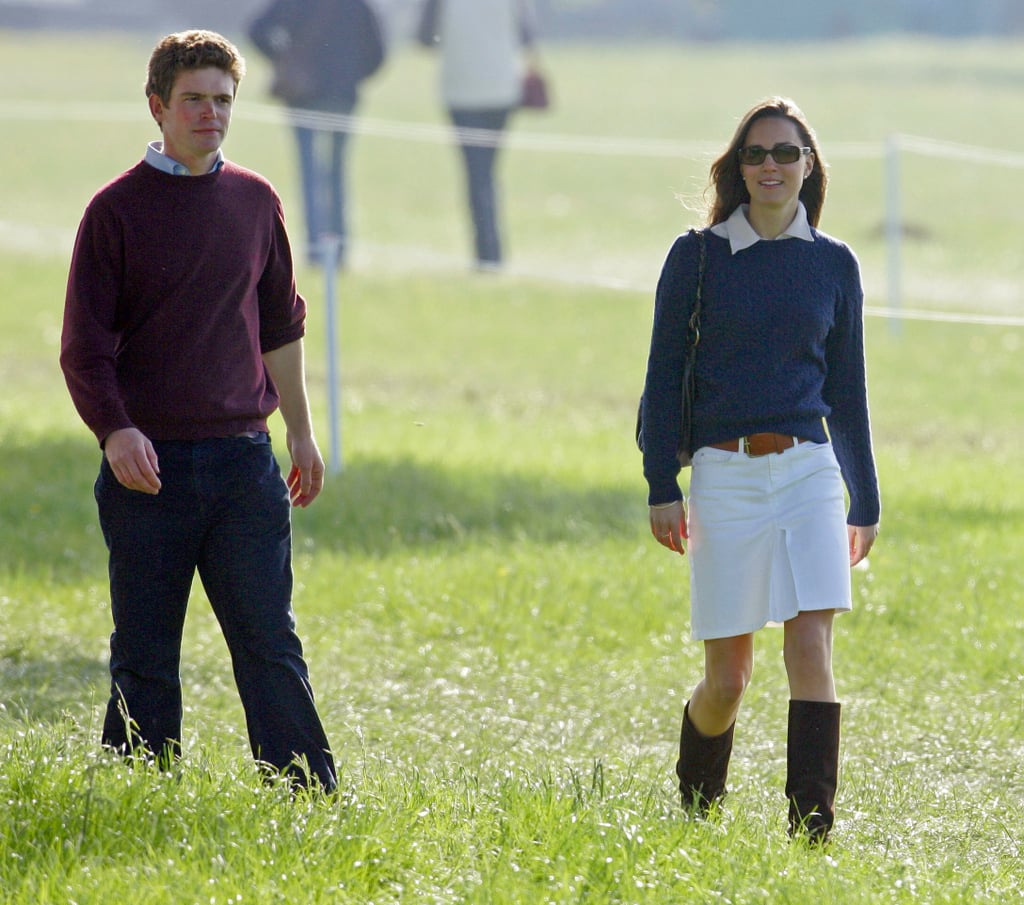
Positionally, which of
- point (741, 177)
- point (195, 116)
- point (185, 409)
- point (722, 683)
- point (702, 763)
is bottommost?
point (702, 763)

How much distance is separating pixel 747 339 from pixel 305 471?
111 centimetres

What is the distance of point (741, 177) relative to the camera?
4.25 metres

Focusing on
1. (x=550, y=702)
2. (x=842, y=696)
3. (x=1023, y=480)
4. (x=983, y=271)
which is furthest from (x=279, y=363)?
(x=983, y=271)

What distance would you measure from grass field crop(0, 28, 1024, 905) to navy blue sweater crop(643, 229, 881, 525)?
2.28 feet

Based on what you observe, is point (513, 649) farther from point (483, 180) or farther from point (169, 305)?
point (483, 180)

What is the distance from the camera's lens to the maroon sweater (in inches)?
155

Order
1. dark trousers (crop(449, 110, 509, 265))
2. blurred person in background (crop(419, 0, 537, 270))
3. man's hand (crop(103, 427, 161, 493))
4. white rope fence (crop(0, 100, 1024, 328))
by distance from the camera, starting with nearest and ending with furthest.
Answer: man's hand (crop(103, 427, 161, 493))
white rope fence (crop(0, 100, 1024, 328))
dark trousers (crop(449, 110, 509, 265))
blurred person in background (crop(419, 0, 537, 270))

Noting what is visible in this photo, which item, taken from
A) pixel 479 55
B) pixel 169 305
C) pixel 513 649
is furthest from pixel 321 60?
pixel 169 305

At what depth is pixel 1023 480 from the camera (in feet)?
28.7

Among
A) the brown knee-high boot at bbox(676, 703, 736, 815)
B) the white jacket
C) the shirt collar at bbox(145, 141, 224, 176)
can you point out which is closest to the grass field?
the brown knee-high boot at bbox(676, 703, 736, 815)

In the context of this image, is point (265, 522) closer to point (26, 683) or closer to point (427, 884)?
point (427, 884)

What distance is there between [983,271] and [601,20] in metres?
50.4

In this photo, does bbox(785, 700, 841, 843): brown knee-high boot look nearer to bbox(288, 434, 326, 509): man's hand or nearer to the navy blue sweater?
the navy blue sweater

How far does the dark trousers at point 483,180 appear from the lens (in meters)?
16.3
